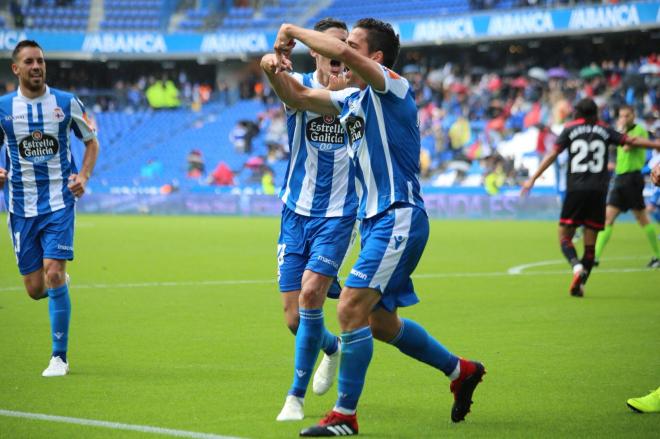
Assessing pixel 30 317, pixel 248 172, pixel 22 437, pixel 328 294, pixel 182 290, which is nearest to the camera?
pixel 22 437

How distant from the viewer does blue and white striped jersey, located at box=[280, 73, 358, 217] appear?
6746 mm

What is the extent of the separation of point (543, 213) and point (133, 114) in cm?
2232

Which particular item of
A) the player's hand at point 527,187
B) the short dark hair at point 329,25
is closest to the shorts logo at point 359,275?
the short dark hair at point 329,25

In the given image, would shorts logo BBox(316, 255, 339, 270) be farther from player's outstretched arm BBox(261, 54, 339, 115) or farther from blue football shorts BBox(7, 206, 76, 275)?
blue football shorts BBox(7, 206, 76, 275)

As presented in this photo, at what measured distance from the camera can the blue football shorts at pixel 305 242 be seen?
259 inches

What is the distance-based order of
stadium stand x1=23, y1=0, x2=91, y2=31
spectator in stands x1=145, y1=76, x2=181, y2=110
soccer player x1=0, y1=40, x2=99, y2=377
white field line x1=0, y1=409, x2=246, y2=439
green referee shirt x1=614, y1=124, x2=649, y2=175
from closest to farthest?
1. white field line x1=0, y1=409, x2=246, y2=439
2. soccer player x1=0, y1=40, x2=99, y2=377
3. green referee shirt x1=614, y1=124, x2=649, y2=175
4. spectator in stands x1=145, y1=76, x2=181, y2=110
5. stadium stand x1=23, y1=0, x2=91, y2=31

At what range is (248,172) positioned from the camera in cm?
3675

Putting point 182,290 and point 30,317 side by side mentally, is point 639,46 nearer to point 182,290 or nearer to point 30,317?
point 182,290

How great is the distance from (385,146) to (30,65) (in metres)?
3.43

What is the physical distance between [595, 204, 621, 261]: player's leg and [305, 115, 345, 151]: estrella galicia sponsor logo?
858cm

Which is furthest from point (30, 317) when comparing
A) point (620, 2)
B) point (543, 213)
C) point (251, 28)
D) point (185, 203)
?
point (251, 28)

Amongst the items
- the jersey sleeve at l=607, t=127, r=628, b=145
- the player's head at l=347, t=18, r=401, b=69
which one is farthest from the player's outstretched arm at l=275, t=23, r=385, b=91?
the jersey sleeve at l=607, t=127, r=628, b=145

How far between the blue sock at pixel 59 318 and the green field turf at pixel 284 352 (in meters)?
0.21

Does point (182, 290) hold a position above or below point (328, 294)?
below
